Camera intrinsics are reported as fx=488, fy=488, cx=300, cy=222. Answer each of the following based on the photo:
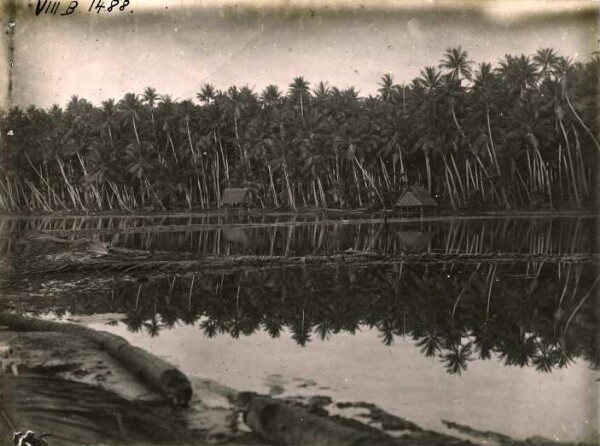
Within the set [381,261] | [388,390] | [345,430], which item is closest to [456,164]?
[381,261]

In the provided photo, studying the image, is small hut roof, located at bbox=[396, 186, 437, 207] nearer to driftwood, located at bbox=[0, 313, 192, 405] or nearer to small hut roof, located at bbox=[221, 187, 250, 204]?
small hut roof, located at bbox=[221, 187, 250, 204]

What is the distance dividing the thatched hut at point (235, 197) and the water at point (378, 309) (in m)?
0.16

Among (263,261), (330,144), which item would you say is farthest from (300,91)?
(263,261)

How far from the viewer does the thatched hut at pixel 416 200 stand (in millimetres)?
4051

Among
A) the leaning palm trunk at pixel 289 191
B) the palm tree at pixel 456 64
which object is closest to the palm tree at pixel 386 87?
the palm tree at pixel 456 64

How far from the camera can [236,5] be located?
11.8ft

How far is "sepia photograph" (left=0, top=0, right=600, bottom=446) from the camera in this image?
9.87 ft

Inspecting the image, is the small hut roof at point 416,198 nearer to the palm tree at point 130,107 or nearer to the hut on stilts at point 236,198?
the hut on stilts at point 236,198

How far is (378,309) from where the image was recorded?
3.63 metres

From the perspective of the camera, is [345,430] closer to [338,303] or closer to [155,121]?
[338,303]

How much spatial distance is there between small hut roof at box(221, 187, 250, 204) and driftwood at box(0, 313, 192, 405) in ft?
4.32

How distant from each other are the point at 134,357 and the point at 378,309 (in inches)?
68.8

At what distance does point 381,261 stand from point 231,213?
A: 1404 millimetres

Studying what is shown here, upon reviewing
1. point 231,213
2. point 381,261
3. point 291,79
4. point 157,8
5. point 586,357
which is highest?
point 157,8
